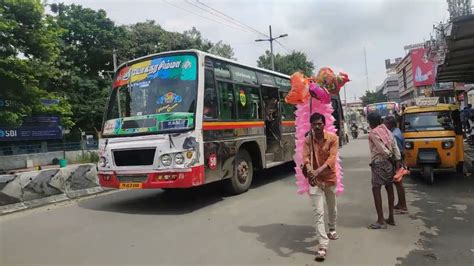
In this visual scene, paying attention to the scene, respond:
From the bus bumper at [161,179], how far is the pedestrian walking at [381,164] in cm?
304

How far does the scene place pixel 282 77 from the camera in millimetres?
12586

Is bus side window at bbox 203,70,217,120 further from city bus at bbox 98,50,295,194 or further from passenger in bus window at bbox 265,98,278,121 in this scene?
passenger in bus window at bbox 265,98,278,121

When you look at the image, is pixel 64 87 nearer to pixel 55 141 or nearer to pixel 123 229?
pixel 55 141

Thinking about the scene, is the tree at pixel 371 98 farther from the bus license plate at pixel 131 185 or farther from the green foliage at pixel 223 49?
the bus license plate at pixel 131 185

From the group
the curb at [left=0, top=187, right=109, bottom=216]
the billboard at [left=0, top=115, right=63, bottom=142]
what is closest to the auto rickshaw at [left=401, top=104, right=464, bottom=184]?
the curb at [left=0, top=187, right=109, bottom=216]

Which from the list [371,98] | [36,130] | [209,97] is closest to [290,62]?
[36,130]

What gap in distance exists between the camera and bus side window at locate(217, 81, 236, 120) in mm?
8796

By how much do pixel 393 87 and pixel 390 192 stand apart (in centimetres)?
9836

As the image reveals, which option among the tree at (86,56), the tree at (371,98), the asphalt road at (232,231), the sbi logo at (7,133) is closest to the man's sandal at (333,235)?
the asphalt road at (232,231)

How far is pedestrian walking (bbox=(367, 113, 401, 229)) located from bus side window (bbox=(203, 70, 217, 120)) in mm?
3135

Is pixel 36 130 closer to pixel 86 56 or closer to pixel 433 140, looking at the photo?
pixel 86 56

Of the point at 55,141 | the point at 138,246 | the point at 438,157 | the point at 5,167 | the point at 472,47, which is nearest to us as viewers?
the point at 138,246

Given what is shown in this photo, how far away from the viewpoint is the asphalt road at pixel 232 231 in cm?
511

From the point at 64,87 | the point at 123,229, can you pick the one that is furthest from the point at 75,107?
the point at 123,229
